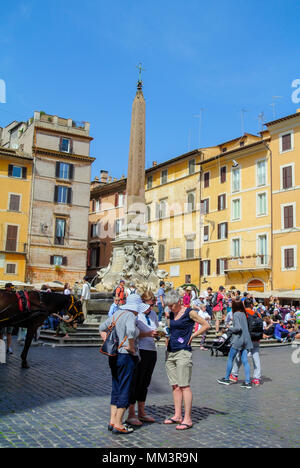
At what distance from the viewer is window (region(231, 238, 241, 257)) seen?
124 feet

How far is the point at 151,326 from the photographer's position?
19.1 ft

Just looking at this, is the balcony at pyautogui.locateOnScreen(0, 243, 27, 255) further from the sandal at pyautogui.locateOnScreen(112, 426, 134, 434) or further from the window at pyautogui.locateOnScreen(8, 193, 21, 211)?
the sandal at pyautogui.locateOnScreen(112, 426, 134, 434)

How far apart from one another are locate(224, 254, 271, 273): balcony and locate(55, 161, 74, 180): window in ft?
51.7

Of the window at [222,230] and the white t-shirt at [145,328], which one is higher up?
the window at [222,230]

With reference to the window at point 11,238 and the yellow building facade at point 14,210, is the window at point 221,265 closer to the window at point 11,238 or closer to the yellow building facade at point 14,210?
the yellow building facade at point 14,210

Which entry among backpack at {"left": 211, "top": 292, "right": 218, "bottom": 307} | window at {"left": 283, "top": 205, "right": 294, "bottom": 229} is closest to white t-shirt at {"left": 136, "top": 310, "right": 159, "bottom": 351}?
backpack at {"left": 211, "top": 292, "right": 218, "bottom": 307}

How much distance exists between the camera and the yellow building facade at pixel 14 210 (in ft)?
124

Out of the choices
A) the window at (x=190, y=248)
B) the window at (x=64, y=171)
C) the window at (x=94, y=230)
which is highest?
the window at (x=64, y=171)

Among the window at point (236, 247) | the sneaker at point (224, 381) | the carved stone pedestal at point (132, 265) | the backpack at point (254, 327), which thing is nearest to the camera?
the sneaker at point (224, 381)

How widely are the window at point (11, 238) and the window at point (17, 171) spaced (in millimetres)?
4324

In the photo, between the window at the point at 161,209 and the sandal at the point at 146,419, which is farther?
the window at the point at 161,209

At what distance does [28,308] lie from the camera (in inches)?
388

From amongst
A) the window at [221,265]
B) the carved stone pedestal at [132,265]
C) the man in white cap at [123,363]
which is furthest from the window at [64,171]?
the man in white cap at [123,363]
